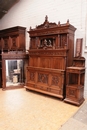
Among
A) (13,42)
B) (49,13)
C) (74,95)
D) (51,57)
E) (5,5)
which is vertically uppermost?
(5,5)

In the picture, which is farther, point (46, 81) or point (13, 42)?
point (13, 42)

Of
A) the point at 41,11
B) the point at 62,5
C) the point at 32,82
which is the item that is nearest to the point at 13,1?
the point at 41,11

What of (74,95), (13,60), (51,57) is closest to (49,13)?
(51,57)

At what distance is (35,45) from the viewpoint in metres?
4.13

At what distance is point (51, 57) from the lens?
357cm

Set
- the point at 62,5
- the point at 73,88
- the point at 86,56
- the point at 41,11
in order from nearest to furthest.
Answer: the point at 73,88, the point at 86,56, the point at 62,5, the point at 41,11

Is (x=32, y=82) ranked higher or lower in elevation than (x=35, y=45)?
lower

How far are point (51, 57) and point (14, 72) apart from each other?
1.68 meters

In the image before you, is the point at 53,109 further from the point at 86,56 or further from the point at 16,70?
the point at 16,70

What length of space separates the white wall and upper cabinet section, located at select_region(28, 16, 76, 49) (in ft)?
1.11

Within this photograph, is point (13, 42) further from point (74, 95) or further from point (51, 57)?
point (74, 95)

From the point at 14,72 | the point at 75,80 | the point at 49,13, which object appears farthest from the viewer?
the point at 14,72

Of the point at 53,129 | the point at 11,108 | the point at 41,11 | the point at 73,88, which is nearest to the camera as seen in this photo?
the point at 53,129

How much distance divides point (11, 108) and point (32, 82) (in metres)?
1.35
